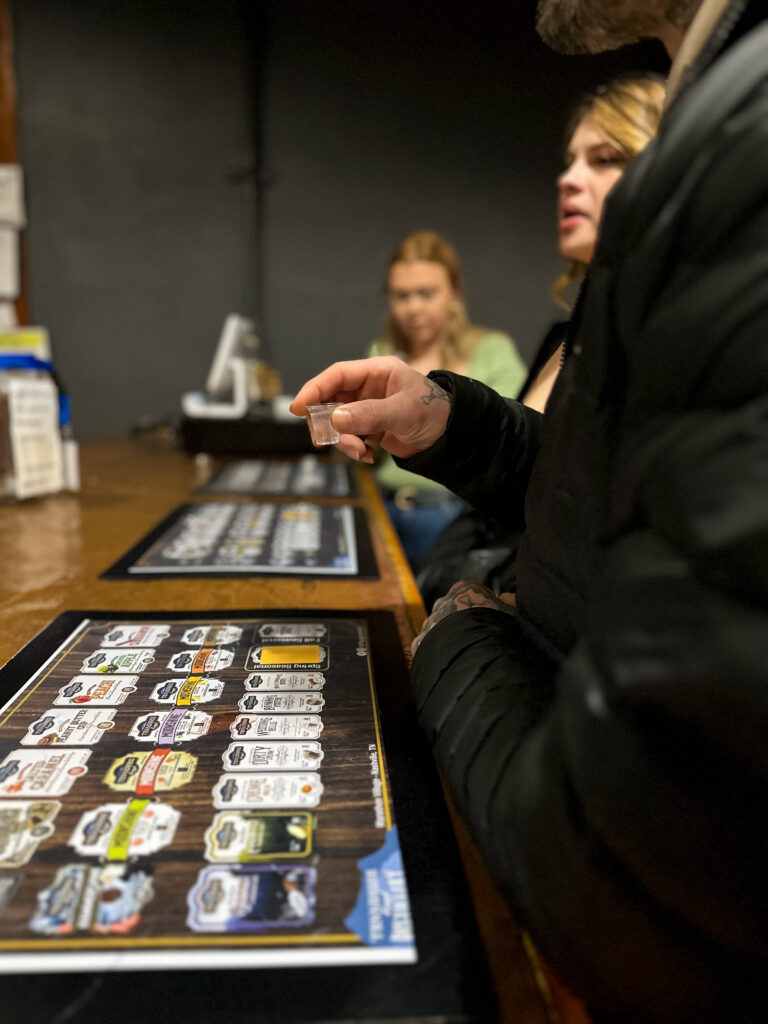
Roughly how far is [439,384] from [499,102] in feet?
9.55

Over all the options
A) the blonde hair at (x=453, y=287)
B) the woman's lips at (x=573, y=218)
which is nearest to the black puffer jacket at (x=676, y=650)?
the woman's lips at (x=573, y=218)

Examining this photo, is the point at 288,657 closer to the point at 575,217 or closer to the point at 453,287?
the point at 575,217

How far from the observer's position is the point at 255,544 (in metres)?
1.16

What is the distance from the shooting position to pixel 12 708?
23.3 inches

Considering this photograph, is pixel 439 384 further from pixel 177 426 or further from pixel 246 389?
pixel 177 426

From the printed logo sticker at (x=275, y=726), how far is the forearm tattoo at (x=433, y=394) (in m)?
0.37

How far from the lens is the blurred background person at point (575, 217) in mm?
1059

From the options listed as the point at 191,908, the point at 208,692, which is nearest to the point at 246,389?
the point at 208,692

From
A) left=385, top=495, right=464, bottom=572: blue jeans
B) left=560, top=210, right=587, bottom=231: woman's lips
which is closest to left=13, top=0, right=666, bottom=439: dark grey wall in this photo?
left=385, top=495, right=464, bottom=572: blue jeans

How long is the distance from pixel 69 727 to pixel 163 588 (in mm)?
379

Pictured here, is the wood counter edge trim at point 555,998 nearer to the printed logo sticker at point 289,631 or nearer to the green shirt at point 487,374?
the printed logo sticker at point 289,631

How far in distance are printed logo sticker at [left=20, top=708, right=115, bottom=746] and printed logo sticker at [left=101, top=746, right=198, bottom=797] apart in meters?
0.05

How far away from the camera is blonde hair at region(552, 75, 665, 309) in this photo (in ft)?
4.35

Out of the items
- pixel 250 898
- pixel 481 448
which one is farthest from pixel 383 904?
pixel 481 448
